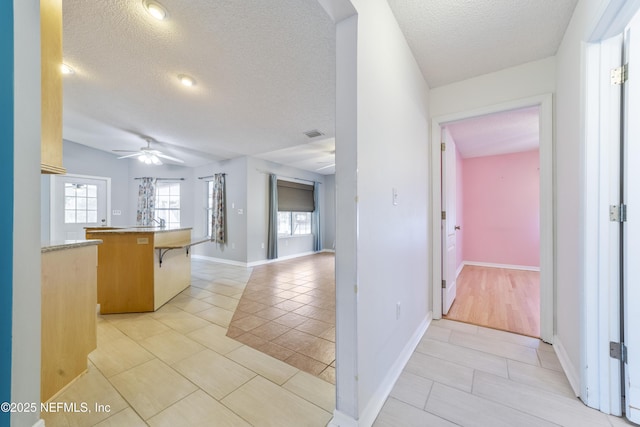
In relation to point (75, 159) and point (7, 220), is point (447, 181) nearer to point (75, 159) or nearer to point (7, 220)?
point (7, 220)

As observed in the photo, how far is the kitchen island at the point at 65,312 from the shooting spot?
141 cm

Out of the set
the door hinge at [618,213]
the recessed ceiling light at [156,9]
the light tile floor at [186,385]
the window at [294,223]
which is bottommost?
the light tile floor at [186,385]

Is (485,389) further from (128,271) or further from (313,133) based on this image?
(313,133)

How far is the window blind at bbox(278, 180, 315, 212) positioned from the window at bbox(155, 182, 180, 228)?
2.77 metres

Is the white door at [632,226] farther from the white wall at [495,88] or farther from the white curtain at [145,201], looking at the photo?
the white curtain at [145,201]

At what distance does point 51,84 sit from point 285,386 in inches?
80.7

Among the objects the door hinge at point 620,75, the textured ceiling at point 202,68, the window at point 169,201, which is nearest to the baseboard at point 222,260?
the window at point 169,201

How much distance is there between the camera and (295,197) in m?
6.79

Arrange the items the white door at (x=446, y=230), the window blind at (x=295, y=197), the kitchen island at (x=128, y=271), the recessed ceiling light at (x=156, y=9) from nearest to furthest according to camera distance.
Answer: the recessed ceiling light at (x=156, y=9)
the white door at (x=446, y=230)
the kitchen island at (x=128, y=271)
the window blind at (x=295, y=197)

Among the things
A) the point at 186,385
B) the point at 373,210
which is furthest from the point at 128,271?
the point at 373,210

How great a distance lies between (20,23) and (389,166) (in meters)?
1.62

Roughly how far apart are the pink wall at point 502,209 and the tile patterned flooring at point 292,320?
3539 mm

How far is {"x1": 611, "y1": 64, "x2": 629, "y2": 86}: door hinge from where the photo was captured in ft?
4.36

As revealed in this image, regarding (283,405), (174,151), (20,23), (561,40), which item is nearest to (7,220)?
(20,23)
